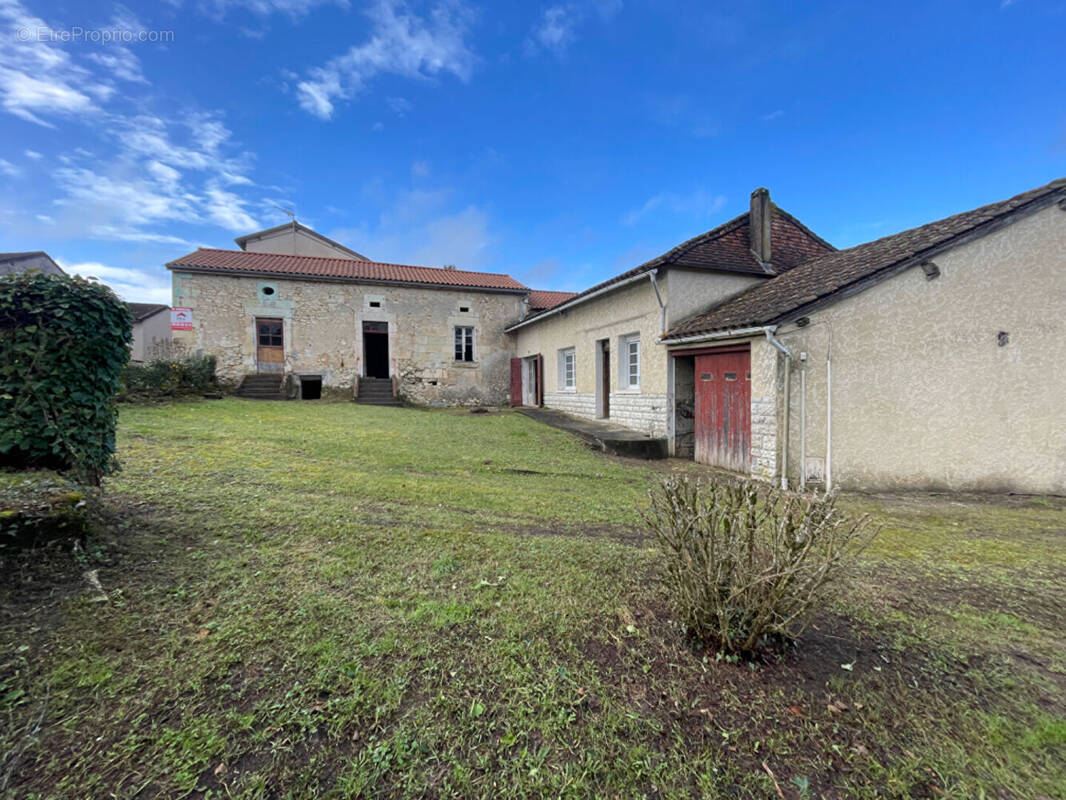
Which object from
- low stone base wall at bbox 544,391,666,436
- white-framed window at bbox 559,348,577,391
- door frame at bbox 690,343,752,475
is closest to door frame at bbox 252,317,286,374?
white-framed window at bbox 559,348,577,391

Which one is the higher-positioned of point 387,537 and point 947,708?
point 387,537

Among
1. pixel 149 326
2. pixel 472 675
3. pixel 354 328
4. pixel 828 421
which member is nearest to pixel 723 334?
pixel 828 421

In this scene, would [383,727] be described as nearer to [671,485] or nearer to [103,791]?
[103,791]

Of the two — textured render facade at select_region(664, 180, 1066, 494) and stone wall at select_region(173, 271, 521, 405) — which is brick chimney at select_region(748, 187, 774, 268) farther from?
stone wall at select_region(173, 271, 521, 405)

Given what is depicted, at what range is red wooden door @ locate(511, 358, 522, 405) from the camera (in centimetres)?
1764

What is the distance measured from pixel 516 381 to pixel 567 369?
3.63 m

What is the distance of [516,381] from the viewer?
17.7 metres

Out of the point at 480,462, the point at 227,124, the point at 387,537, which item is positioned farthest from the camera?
the point at 227,124

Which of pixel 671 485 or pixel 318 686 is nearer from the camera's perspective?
pixel 318 686

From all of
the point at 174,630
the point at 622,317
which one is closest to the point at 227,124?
the point at 622,317

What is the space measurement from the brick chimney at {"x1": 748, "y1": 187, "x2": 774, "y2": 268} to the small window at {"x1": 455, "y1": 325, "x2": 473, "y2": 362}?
36.6 ft

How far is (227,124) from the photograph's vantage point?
898 cm

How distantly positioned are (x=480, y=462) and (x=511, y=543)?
12.6ft

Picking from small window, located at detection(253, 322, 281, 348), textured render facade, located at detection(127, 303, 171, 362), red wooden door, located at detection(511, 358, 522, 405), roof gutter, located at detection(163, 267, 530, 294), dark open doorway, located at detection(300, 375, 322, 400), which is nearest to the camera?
roof gutter, located at detection(163, 267, 530, 294)
